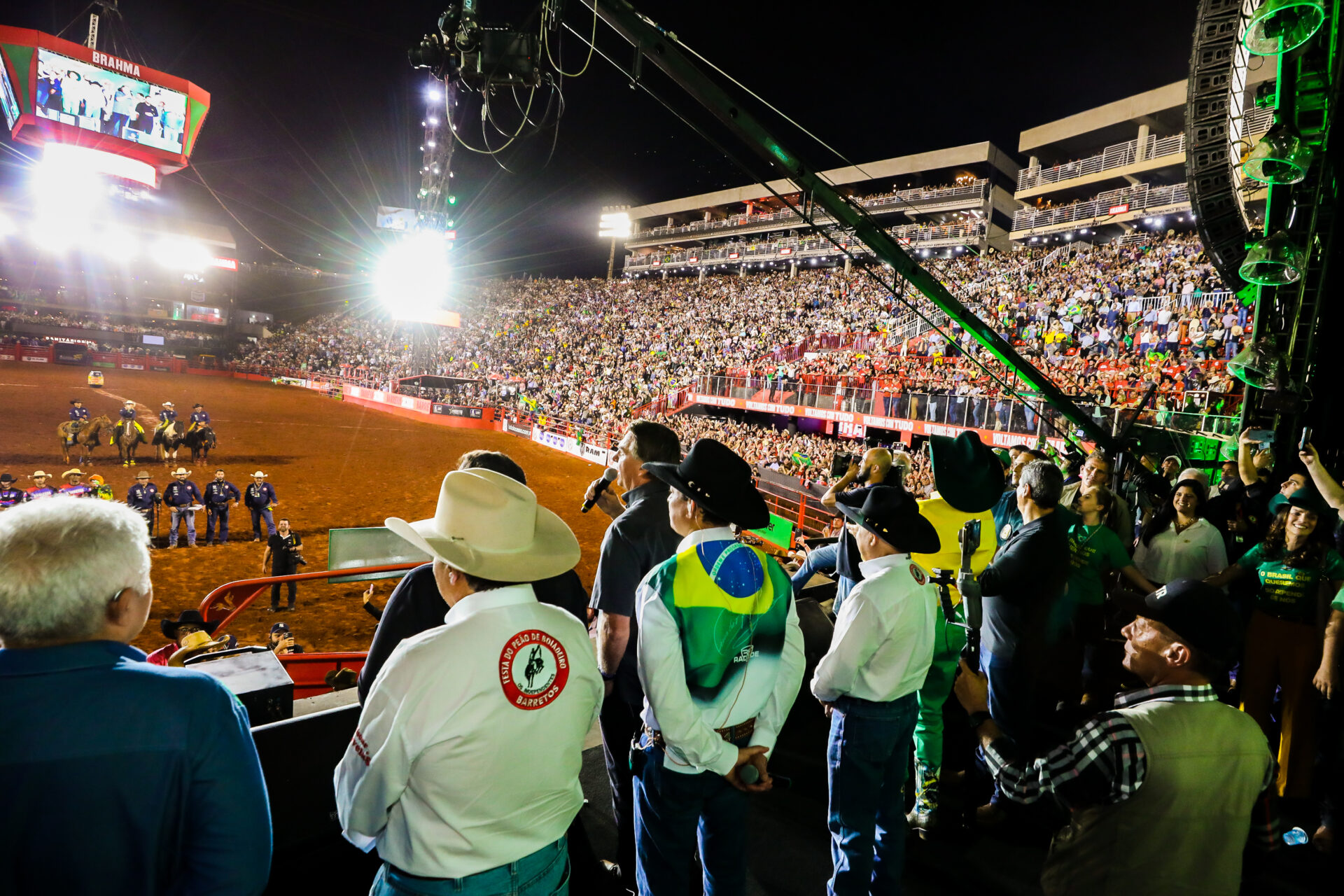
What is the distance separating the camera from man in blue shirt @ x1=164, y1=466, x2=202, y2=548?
1203 cm

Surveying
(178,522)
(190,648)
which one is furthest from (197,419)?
(190,648)

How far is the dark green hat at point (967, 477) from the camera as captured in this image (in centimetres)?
355

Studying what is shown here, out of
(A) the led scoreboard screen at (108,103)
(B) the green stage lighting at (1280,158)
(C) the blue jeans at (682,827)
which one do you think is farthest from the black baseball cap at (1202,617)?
(A) the led scoreboard screen at (108,103)

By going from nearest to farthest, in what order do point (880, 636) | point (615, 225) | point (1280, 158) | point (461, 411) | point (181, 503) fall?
point (880, 636) < point (1280, 158) < point (181, 503) < point (461, 411) < point (615, 225)

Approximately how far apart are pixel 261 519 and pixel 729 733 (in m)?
13.4

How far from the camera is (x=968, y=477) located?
359 centimetres

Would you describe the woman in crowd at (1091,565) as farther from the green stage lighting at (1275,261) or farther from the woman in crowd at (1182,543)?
the green stage lighting at (1275,261)

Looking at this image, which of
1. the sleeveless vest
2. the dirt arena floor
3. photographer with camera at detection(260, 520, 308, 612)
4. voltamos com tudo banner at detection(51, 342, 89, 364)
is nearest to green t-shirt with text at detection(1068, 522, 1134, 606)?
the sleeveless vest

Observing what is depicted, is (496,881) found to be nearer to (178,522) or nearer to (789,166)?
(789,166)

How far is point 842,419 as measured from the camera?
72.2ft

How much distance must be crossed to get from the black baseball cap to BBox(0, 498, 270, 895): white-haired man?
228cm

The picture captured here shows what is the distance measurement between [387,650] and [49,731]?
112cm

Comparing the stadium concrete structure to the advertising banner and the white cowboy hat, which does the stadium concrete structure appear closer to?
the advertising banner

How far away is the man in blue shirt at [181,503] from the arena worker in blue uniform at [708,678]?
43.2 ft
